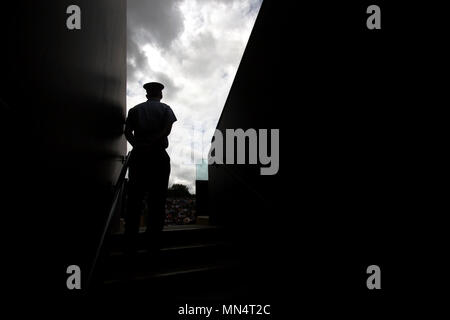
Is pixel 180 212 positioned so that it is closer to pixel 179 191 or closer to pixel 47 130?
pixel 47 130

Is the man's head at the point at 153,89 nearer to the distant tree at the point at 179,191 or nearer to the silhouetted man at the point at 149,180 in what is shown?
the silhouetted man at the point at 149,180

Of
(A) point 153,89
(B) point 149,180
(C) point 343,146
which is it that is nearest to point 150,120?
(A) point 153,89

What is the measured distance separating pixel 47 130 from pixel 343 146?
1548mm

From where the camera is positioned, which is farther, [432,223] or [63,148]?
[63,148]

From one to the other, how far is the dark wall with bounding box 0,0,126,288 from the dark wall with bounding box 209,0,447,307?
53.9 inches

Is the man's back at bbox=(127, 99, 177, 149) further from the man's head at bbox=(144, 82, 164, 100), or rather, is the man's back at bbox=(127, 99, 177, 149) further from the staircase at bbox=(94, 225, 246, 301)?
the staircase at bbox=(94, 225, 246, 301)

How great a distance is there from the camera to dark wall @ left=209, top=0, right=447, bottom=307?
0.97m

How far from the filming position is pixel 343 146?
132cm

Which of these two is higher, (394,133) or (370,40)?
(370,40)

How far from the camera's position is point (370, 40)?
118 cm

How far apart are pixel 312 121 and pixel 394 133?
608 mm

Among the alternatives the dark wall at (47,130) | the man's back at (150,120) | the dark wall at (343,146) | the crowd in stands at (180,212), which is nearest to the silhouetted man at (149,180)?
the man's back at (150,120)

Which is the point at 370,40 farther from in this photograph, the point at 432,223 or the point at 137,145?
the point at 137,145
